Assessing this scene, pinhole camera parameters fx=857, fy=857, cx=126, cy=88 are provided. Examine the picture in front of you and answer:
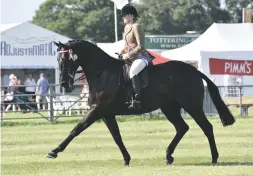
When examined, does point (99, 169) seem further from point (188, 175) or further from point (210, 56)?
point (210, 56)

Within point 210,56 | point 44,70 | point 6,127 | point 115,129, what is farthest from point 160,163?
point 44,70

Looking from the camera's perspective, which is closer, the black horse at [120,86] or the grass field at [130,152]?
the grass field at [130,152]

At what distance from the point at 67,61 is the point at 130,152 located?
3318mm

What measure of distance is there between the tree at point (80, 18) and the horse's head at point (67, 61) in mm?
69812

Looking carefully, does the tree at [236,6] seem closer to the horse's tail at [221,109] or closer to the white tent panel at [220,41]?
the white tent panel at [220,41]

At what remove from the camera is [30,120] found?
30781mm

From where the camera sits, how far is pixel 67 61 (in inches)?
585

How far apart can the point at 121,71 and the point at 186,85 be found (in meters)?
1.19

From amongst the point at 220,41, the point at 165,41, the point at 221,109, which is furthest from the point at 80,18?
the point at 221,109

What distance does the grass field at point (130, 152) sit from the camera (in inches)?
546

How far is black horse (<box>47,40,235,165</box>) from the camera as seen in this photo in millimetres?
14852

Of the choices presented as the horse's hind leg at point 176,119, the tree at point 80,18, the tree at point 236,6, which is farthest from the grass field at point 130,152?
the tree at point 80,18

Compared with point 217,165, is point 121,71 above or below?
above

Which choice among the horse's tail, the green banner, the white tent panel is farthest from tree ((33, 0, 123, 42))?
the horse's tail
